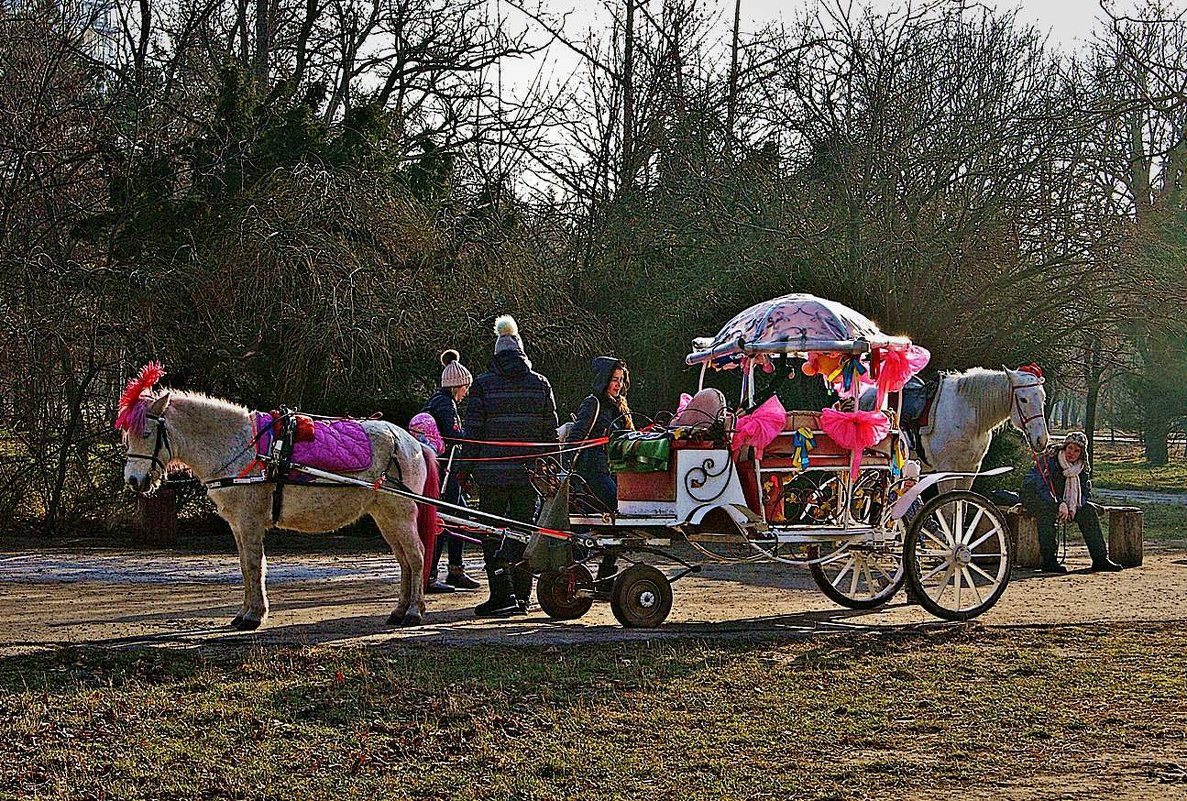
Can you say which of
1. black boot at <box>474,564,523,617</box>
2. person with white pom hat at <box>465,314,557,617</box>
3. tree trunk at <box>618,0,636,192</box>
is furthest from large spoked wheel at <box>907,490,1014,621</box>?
tree trunk at <box>618,0,636,192</box>

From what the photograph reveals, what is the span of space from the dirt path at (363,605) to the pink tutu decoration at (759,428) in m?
1.32

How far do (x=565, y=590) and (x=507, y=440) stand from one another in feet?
4.16

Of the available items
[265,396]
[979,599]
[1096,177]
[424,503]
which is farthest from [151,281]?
[1096,177]

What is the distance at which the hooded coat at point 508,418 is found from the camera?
1067cm

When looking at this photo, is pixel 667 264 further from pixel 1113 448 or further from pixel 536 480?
pixel 1113 448

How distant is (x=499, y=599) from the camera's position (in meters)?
10.9

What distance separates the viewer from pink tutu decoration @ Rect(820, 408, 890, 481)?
33.5 ft

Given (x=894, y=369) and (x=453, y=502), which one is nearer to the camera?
(x=894, y=369)

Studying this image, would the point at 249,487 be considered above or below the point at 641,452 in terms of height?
below

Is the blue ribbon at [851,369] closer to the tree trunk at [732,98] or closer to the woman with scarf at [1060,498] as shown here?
the woman with scarf at [1060,498]

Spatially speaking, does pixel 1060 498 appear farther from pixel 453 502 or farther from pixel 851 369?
pixel 453 502

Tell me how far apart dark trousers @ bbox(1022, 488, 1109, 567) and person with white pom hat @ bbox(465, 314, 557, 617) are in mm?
6054

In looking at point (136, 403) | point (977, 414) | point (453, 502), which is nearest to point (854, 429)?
point (977, 414)

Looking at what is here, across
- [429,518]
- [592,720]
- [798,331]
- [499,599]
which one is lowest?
[592,720]
